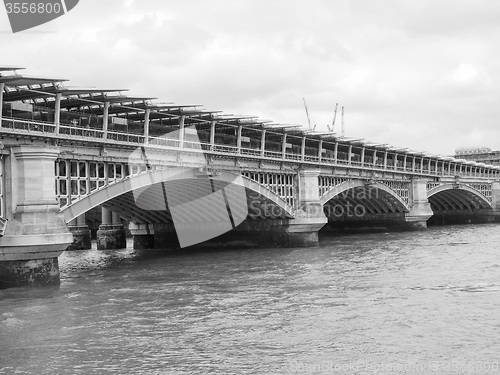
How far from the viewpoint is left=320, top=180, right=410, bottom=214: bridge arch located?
67.7 m

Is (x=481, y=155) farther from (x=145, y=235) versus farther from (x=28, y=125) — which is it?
(x=28, y=125)

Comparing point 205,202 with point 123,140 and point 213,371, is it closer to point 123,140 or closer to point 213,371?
point 123,140

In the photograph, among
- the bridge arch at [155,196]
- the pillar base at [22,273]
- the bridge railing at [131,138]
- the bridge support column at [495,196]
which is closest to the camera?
the pillar base at [22,273]

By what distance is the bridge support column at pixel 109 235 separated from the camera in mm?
62156

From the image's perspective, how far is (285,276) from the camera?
1298 inches

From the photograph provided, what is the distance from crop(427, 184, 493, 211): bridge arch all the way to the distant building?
6515 centimetres

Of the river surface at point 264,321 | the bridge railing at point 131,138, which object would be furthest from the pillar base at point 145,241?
the river surface at point 264,321

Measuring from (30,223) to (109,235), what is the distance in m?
34.4

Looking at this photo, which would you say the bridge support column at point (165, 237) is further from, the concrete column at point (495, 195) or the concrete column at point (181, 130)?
the concrete column at point (495, 195)

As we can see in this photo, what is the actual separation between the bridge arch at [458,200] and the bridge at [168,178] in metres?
5.55

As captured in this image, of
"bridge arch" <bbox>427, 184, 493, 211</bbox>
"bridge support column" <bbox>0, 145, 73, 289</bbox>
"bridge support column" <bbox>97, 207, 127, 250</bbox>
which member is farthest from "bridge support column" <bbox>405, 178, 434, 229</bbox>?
"bridge support column" <bbox>0, 145, 73, 289</bbox>

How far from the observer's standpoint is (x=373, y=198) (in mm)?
72688

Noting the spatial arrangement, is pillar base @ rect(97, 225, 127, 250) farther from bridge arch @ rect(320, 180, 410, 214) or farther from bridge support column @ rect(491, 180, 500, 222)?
bridge support column @ rect(491, 180, 500, 222)

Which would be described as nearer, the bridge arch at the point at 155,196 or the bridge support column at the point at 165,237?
the bridge arch at the point at 155,196
